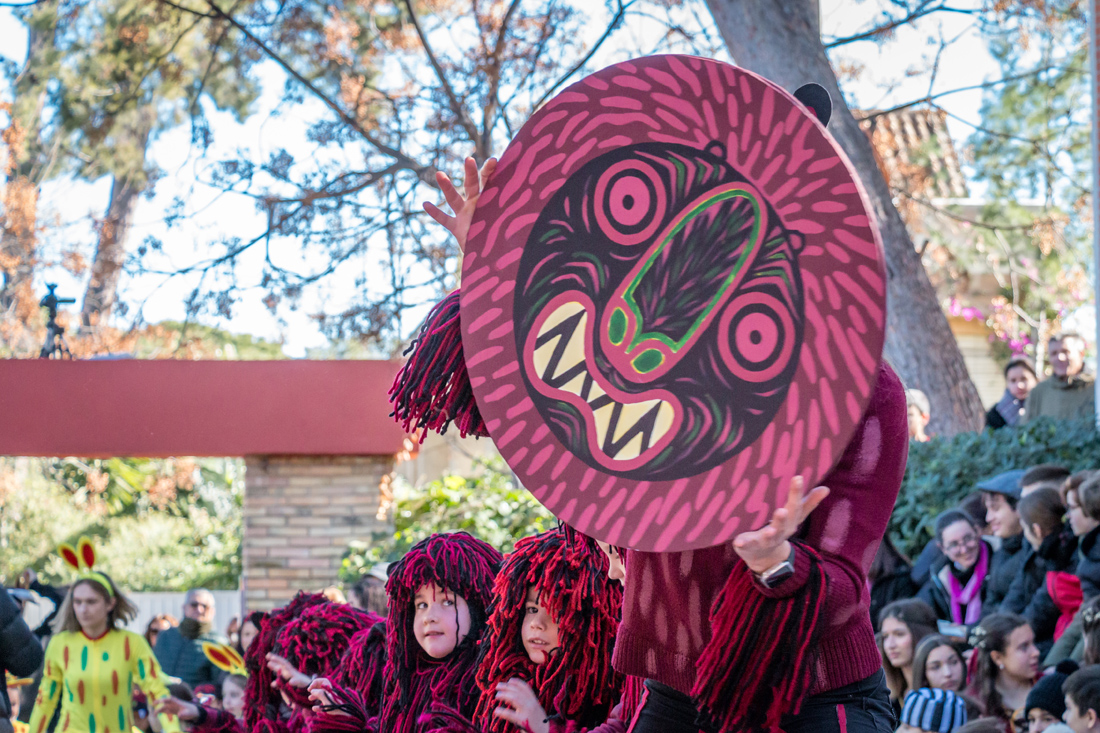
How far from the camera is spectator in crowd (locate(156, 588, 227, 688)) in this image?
707cm

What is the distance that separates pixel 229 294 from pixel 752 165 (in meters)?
9.66

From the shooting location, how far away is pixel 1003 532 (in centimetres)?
509

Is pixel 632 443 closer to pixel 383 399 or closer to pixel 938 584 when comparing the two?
pixel 938 584

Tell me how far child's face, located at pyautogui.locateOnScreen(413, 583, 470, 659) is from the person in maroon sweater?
1.12 metres

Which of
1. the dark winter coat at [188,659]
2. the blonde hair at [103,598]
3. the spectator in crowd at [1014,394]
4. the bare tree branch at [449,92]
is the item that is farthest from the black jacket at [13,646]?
the bare tree branch at [449,92]

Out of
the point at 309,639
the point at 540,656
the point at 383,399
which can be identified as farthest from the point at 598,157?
the point at 383,399

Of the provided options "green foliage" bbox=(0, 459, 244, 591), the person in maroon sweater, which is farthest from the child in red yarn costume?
"green foliage" bbox=(0, 459, 244, 591)

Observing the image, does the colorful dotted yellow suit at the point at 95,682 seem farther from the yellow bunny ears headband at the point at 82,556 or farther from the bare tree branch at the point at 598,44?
the bare tree branch at the point at 598,44

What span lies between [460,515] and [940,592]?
4.08 m

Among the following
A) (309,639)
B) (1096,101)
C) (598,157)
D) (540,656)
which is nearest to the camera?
(598,157)

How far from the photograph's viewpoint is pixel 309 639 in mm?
3564

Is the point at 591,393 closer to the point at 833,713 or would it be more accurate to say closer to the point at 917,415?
the point at 833,713

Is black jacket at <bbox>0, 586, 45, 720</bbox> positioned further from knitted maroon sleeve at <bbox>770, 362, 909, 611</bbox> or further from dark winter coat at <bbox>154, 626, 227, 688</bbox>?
knitted maroon sleeve at <bbox>770, 362, 909, 611</bbox>

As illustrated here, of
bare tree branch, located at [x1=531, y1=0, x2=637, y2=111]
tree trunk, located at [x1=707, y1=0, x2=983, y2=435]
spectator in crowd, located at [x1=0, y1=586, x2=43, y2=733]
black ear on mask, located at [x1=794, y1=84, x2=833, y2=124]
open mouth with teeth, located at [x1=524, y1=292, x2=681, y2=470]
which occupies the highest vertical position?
bare tree branch, located at [x1=531, y1=0, x2=637, y2=111]
